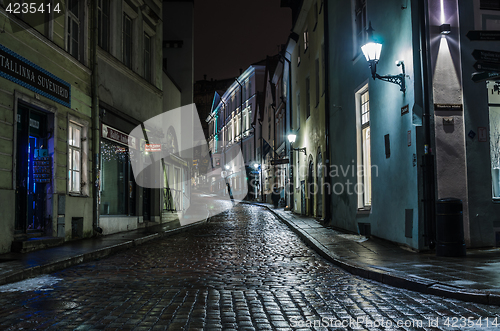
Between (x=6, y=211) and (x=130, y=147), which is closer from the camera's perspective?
(x=6, y=211)

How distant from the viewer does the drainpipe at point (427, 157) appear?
939 centimetres

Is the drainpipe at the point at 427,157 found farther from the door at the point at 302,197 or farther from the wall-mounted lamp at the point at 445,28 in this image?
the door at the point at 302,197

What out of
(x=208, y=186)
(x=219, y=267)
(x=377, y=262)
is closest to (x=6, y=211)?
(x=219, y=267)

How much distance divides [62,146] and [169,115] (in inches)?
469

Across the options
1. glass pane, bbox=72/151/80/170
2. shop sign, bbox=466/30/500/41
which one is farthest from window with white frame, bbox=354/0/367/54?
glass pane, bbox=72/151/80/170

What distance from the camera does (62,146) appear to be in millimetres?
12352

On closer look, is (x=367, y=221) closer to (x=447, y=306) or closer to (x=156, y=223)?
(x=447, y=306)

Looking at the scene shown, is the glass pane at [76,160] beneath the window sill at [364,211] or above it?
above

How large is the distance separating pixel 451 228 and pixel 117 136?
11.1m

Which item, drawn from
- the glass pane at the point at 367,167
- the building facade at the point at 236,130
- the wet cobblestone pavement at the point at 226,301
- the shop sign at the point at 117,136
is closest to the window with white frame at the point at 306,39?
the shop sign at the point at 117,136

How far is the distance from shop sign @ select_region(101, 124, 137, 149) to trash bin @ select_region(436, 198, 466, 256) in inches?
403

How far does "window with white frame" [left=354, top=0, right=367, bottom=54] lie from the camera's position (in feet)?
44.3

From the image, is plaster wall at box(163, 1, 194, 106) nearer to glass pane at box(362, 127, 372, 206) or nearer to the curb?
the curb

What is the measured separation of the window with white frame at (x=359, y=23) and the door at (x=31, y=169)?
8.76 m
